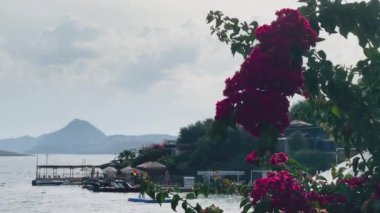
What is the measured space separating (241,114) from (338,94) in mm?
1032

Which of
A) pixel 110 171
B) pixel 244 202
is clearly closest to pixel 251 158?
pixel 244 202

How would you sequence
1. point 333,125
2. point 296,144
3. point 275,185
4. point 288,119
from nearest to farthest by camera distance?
point 288,119, point 275,185, point 333,125, point 296,144

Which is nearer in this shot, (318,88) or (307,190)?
(318,88)

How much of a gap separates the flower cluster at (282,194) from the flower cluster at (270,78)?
67 cm

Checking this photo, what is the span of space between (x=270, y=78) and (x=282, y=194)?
968mm

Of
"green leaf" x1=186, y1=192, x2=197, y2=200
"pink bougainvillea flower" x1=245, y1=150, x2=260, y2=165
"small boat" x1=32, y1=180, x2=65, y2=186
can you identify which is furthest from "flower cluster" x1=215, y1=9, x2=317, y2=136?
"small boat" x1=32, y1=180, x2=65, y2=186

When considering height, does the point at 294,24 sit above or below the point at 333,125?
above

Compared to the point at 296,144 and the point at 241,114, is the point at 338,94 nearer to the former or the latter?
the point at 241,114

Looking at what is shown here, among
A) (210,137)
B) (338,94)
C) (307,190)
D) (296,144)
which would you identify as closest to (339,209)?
(307,190)

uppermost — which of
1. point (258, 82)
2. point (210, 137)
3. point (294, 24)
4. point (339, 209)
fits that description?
point (294, 24)

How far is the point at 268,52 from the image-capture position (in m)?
4.82

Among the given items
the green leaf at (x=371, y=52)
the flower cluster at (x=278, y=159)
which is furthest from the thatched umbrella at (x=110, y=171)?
the green leaf at (x=371, y=52)

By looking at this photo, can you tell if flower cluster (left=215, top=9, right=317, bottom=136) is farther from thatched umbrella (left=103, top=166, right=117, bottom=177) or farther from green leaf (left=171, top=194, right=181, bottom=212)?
thatched umbrella (left=103, top=166, right=117, bottom=177)

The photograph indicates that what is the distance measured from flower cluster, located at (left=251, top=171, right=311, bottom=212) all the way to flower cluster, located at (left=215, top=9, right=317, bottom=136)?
67 cm
